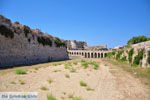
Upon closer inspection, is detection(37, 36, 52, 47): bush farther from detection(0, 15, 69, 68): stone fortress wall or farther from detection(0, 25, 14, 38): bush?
detection(0, 25, 14, 38): bush

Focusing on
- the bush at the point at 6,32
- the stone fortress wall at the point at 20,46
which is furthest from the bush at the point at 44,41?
the bush at the point at 6,32

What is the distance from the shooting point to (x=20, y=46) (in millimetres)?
14750

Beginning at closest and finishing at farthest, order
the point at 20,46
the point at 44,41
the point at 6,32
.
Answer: the point at 6,32, the point at 20,46, the point at 44,41

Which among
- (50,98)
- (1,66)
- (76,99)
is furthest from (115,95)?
(1,66)

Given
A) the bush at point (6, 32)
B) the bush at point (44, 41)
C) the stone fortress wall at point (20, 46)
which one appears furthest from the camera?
the bush at point (44, 41)

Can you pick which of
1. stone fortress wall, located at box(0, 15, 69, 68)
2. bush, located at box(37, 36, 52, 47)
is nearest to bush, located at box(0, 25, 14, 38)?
stone fortress wall, located at box(0, 15, 69, 68)

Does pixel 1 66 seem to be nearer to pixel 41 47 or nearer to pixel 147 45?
pixel 41 47

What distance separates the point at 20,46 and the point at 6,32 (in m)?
3.05

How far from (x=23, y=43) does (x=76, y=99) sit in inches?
578

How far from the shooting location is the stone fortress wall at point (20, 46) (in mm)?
11945

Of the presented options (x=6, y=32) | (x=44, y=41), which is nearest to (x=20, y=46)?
(x=6, y=32)

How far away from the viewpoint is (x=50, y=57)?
23.6 m

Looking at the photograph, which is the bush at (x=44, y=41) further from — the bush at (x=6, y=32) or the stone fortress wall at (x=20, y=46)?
the bush at (x=6, y=32)

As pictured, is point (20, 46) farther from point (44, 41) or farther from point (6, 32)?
point (44, 41)
